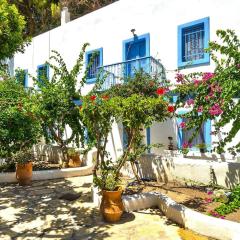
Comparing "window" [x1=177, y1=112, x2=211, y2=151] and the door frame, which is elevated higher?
the door frame

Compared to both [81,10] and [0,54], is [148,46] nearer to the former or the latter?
[0,54]

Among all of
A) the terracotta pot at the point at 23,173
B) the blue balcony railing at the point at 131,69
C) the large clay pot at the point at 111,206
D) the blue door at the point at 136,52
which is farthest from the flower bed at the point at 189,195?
the blue door at the point at 136,52

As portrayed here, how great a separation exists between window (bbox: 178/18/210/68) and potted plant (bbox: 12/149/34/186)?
6.90 m

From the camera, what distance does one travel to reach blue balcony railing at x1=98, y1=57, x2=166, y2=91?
14.6 meters

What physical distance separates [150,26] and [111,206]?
9.62 m

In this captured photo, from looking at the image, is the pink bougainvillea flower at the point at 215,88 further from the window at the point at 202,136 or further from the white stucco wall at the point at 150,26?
the white stucco wall at the point at 150,26

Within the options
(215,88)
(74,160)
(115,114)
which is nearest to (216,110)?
(215,88)

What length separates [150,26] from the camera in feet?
50.9

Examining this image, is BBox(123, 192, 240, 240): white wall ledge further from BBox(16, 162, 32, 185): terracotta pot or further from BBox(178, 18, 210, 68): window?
BBox(178, 18, 210, 68): window

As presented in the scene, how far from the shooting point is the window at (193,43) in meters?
13.2

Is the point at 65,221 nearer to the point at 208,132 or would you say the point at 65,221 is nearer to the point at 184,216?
the point at 184,216

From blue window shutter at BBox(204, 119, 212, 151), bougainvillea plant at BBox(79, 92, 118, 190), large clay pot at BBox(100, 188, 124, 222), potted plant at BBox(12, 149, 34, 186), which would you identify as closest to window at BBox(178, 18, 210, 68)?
blue window shutter at BBox(204, 119, 212, 151)

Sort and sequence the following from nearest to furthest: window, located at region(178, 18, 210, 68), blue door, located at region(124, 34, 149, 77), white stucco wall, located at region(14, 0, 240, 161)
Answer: white stucco wall, located at region(14, 0, 240, 161) → window, located at region(178, 18, 210, 68) → blue door, located at region(124, 34, 149, 77)

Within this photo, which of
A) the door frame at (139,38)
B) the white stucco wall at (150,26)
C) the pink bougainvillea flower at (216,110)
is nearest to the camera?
the pink bougainvillea flower at (216,110)
